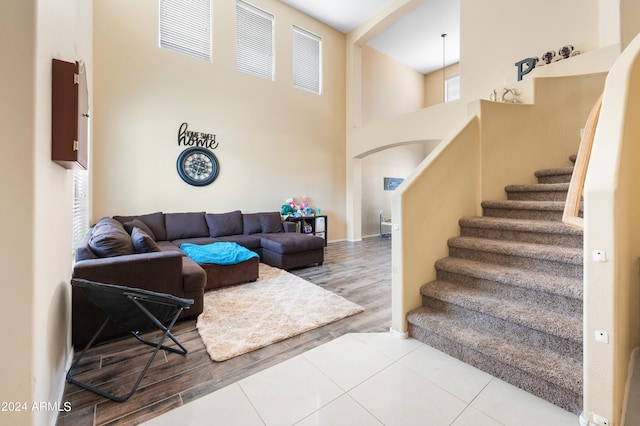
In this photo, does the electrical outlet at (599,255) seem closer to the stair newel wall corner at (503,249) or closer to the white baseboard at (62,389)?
the stair newel wall corner at (503,249)

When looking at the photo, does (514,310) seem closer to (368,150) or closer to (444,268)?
(444,268)

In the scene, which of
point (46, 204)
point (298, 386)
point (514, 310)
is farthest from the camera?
point (514, 310)

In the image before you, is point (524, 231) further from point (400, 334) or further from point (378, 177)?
→ point (378, 177)

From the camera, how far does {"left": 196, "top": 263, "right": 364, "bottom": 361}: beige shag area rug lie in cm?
226

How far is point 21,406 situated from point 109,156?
419 centimetres

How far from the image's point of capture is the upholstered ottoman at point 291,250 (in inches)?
171

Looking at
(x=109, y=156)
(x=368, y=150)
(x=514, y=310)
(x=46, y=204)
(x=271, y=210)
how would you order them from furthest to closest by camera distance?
(x=368, y=150)
(x=271, y=210)
(x=109, y=156)
(x=514, y=310)
(x=46, y=204)

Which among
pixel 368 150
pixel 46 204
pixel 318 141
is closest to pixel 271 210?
pixel 318 141

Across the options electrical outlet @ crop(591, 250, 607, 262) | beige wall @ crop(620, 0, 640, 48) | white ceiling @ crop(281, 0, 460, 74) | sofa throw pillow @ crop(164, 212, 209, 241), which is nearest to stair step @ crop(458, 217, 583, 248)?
electrical outlet @ crop(591, 250, 607, 262)

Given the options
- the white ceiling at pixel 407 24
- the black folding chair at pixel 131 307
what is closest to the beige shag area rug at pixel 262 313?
the black folding chair at pixel 131 307

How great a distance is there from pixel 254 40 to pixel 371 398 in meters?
6.46

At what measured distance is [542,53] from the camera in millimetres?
4246

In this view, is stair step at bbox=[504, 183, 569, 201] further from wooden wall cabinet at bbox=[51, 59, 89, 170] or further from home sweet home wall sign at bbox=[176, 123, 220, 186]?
home sweet home wall sign at bbox=[176, 123, 220, 186]

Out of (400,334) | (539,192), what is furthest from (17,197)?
(539,192)
